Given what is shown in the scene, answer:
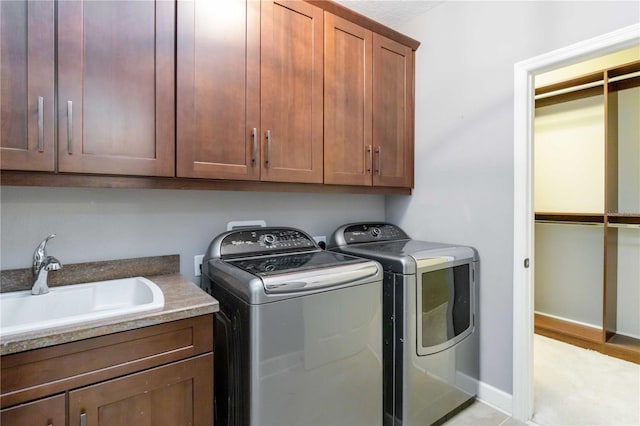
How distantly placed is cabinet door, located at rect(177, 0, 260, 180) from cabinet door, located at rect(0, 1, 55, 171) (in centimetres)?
45

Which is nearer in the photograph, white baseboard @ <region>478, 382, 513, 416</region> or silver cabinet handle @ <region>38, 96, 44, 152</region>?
silver cabinet handle @ <region>38, 96, 44, 152</region>

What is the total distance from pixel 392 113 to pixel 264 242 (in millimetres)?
1259

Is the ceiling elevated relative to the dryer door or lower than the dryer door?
elevated

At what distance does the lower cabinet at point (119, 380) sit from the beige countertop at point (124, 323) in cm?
3

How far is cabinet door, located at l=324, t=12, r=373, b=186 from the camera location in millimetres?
1938

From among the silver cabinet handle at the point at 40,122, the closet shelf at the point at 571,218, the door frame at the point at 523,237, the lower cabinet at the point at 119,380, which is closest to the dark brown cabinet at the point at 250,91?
the silver cabinet handle at the point at 40,122

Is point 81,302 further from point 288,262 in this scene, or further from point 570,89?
point 570,89

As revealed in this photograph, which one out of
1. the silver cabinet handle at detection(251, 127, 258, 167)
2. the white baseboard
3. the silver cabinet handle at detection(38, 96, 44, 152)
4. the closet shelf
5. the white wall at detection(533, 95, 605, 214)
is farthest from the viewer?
the white wall at detection(533, 95, 605, 214)

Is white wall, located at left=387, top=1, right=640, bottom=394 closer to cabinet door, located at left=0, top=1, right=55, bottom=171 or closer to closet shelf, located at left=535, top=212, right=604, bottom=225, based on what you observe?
closet shelf, located at left=535, top=212, right=604, bottom=225

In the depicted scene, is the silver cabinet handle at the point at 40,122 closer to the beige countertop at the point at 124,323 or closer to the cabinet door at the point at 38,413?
the beige countertop at the point at 124,323

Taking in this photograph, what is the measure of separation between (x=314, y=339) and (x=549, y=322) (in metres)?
2.92

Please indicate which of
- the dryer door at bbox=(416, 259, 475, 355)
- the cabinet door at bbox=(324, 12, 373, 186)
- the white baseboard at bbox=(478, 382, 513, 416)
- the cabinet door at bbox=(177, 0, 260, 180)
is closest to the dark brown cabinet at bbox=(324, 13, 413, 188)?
the cabinet door at bbox=(324, 12, 373, 186)

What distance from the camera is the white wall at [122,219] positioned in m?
1.42

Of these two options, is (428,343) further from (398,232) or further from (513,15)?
(513,15)
